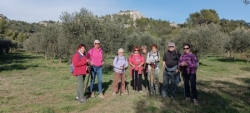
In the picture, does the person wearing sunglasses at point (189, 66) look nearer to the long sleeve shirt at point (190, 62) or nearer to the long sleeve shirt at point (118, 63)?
the long sleeve shirt at point (190, 62)

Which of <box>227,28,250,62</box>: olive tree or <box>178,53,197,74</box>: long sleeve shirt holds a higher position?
<box>227,28,250,62</box>: olive tree

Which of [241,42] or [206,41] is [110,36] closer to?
[206,41]

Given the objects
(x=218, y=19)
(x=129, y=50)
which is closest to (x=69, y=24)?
(x=129, y=50)

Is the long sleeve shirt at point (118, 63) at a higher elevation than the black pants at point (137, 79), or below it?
higher

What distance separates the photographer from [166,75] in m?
8.84

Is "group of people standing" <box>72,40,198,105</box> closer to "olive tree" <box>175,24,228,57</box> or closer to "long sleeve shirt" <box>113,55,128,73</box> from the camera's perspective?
"long sleeve shirt" <box>113,55,128,73</box>

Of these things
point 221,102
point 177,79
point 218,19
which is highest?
Result: point 218,19

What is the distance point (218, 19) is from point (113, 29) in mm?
89674

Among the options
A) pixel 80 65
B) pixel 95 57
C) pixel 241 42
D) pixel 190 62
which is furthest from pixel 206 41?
pixel 80 65

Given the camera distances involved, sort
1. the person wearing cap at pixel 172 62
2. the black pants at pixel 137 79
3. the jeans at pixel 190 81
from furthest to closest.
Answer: the black pants at pixel 137 79 → the person wearing cap at pixel 172 62 → the jeans at pixel 190 81

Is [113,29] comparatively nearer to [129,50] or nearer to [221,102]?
[221,102]

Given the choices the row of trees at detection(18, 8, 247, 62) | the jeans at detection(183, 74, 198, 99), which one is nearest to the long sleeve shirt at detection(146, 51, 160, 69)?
the jeans at detection(183, 74, 198, 99)

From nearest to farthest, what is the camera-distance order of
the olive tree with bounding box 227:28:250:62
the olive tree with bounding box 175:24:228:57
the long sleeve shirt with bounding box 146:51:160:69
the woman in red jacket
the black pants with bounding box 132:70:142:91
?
the woman in red jacket < the long sleeve shirt with bounding box 146:51:160:69 < the black pants with bounding box 132:70:142:91 < the olive tree with bounding box 175:24:228:57 < the olive tree with bounding box 227:28:250:62

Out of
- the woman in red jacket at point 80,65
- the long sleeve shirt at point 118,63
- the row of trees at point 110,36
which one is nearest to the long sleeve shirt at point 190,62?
the long sleeve shirt at point 118,63
